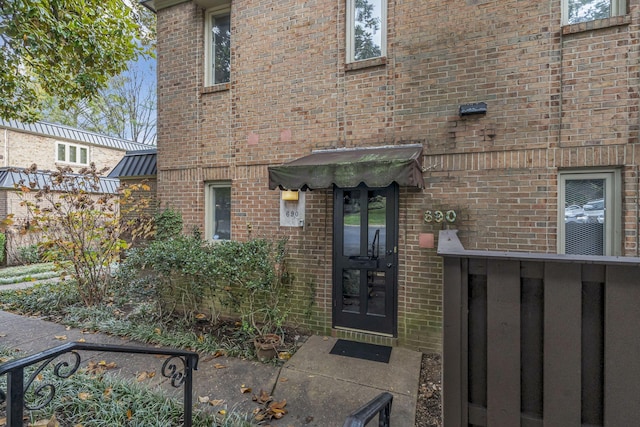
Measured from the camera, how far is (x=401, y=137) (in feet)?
14.8

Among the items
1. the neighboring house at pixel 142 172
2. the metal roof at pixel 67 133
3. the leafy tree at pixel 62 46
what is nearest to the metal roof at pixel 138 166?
the neighboring house at pixel 142 172

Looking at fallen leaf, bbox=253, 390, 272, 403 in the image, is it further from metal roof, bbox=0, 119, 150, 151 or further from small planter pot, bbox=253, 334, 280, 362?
metal roof, bbox=0, 119, 150, 151

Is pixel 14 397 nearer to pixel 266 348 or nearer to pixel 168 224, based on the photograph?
pixel 266 348

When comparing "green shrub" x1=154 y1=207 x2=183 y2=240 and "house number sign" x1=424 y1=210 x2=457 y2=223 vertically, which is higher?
"house number sign" x1=424 y1=210 x2=457 y2=223

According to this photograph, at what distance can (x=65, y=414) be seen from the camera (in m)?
2.96

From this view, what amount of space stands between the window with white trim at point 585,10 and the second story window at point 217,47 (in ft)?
17.4

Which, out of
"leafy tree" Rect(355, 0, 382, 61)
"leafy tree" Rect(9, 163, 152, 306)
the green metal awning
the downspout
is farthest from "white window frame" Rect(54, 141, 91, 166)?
"leafy tree" Rect(355, 0, 382, 61)

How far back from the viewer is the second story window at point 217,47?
597 centimetres

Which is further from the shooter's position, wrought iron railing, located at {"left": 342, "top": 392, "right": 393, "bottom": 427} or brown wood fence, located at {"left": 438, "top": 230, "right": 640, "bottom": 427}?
brown wood fence, located at {"left": 438, "top": 230, "right": 640, "bottom": 427}

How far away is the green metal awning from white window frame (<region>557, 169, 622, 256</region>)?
180 cm

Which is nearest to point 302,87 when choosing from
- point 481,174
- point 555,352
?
point 481,174

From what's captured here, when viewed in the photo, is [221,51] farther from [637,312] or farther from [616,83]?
[637,312]

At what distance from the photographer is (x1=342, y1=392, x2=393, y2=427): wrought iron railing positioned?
Answer: 1226mm

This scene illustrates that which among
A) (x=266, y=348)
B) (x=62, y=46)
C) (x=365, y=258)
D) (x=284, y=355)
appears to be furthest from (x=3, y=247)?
(x=365, y=258)
